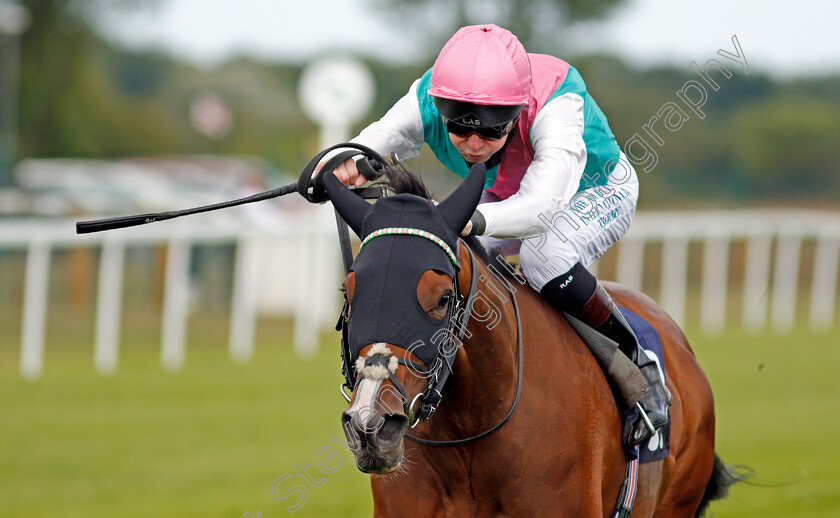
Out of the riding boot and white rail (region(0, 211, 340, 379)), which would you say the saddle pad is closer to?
the riding boot

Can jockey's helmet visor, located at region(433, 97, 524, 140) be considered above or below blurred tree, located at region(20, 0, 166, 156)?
above

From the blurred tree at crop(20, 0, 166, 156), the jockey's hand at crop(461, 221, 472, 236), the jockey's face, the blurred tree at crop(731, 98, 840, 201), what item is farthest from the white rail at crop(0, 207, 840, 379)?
the blurred tree at crop(20, 0, 166, 156)

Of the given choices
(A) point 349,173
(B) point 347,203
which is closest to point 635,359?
(A) point 349,173

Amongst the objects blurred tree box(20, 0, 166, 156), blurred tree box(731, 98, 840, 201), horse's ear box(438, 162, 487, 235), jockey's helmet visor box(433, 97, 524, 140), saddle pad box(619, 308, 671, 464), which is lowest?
blurred tree box(20, 0, 166, 156)

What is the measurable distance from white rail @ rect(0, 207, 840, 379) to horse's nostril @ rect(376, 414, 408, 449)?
4.44 m

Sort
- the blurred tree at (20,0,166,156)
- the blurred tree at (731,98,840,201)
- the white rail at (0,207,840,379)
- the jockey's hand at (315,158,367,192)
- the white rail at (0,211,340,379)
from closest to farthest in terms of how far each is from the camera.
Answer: the jockey's hand at (315,158,367,192)
the white rail at (0,211,340,379)
the white rail at (0,207,840,379)
the blurred tree at (731,98,840,201)
the blurred tree at (20,0,166,156)

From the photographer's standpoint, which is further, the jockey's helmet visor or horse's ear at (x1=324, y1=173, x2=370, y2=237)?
the jockey's helmet visor

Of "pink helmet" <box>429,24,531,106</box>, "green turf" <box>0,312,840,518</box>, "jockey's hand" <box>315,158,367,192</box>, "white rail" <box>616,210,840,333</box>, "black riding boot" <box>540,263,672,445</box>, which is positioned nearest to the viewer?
"pink helmet" <box>429,24,531,106</box>

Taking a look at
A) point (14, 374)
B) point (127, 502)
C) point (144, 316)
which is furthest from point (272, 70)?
point (127, 502)

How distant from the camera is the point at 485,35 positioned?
10.1 ft

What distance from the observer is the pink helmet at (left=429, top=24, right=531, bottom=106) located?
294 cm

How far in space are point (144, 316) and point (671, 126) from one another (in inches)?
357

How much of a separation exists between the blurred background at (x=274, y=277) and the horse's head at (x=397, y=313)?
3.81 ft

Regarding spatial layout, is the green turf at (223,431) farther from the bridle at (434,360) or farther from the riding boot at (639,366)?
the bridle at (434,360)
